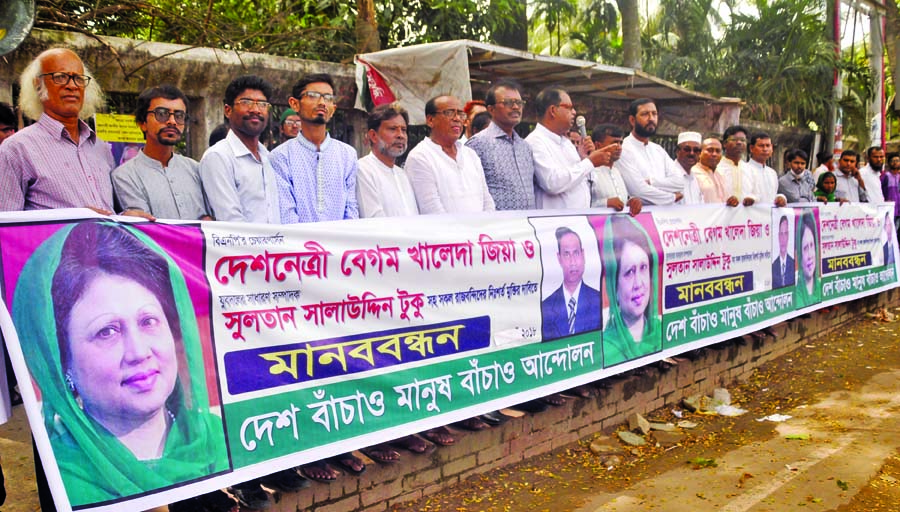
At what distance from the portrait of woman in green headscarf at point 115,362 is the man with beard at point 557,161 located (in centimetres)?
276

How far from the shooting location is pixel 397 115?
4.47 meters

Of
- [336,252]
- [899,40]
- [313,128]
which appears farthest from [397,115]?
[899,40]

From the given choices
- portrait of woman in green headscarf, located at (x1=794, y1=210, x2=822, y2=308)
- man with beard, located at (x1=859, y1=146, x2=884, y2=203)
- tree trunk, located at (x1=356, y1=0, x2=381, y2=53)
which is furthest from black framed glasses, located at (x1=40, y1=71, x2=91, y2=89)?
man with beard, located at (x1=859, y1=146, x2=884, y2=203)

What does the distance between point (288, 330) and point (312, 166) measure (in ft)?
3.64

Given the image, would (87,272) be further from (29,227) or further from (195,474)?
(195,474)

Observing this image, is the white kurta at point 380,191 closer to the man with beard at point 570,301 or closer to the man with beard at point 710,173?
the man with beard at point 570,301

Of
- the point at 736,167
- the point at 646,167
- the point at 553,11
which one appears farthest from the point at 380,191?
the point at 553,11

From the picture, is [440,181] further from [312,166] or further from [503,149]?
[312,166]

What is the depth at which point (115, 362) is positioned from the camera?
9.35ft

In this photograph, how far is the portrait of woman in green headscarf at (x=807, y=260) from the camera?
7309 mm

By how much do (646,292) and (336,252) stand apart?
2477mm

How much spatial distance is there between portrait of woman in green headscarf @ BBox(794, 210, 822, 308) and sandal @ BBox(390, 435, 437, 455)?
4.53m

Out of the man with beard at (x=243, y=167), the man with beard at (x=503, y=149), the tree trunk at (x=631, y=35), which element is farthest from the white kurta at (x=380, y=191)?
the tree trunk at (x=631, y=35)

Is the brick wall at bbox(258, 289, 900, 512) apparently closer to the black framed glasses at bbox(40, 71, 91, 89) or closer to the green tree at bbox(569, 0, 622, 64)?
the black framed glasses at bbox(40, 71, 91, 89)
